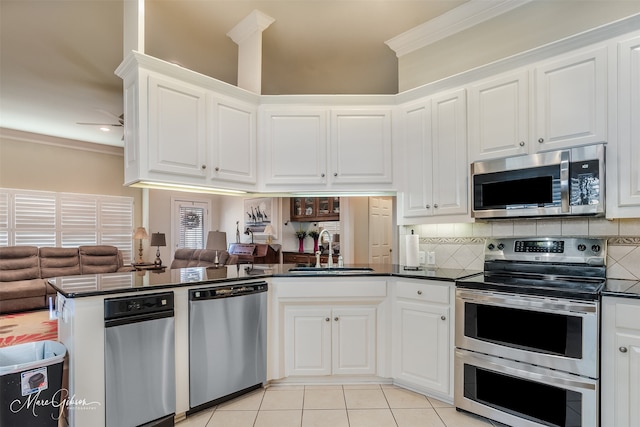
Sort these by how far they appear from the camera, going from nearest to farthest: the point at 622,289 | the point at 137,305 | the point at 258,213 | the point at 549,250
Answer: the point at 622,289 < the point at 137,305 < the point at 549,250 < the point at 258,213

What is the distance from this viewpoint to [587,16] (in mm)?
2250

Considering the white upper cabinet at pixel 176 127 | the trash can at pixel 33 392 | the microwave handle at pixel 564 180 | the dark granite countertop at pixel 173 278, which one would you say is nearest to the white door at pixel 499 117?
the microwave handle at pixel 564 180

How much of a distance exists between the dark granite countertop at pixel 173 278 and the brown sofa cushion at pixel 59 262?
4118mm

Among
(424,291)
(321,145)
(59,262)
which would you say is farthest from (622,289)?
(59,262)

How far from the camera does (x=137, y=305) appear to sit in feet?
6.30

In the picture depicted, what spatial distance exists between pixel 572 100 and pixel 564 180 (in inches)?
19.7

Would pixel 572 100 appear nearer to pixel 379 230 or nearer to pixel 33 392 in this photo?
pixel 33 392

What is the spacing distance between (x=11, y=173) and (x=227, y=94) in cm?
535

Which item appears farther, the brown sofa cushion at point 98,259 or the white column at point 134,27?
the brown sofa cushion at point 98,259

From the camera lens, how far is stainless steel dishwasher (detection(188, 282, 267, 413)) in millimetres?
2180

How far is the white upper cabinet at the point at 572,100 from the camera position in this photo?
6.57 ft

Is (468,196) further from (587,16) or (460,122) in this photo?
(587,16)

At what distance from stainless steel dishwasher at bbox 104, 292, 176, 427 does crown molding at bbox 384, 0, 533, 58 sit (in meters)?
2.88

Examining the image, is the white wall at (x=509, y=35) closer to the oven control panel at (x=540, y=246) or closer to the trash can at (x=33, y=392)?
the oven control panel at (x=540, y=246)
